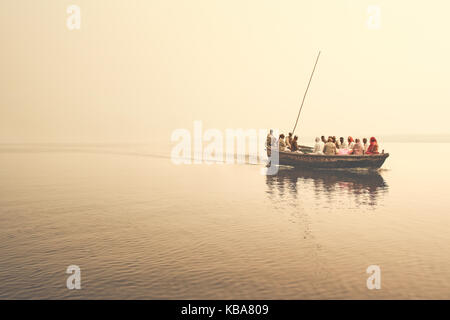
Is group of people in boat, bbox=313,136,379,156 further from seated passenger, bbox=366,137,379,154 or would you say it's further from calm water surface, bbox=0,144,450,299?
calm water surface, bbox=0,144,450,299

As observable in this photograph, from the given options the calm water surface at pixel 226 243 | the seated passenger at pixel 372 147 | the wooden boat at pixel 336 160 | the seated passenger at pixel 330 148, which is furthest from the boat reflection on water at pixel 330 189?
the seated passenger at pixel 330 148

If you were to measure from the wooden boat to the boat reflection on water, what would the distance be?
913 millimetres

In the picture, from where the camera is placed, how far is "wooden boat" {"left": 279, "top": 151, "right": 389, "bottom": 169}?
101 ft

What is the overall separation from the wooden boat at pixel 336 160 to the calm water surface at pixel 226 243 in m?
Result: 7.52

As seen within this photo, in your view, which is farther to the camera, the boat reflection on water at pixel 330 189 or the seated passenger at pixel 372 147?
the seated passenger at pixel 372 147

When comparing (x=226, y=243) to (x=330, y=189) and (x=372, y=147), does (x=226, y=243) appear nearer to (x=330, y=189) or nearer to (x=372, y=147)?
(x=330, y=189)

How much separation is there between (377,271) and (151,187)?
18.8 meters

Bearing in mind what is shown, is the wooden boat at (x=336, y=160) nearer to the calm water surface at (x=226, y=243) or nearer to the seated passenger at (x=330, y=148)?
the seated passenger at (x=330, y=148)

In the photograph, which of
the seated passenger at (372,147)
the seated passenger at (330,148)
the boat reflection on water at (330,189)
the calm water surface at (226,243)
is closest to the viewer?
the calm water surface at (226,243)

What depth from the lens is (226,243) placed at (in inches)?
460

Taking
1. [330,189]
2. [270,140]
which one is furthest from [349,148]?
[330,189]

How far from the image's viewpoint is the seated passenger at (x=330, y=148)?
3150cm

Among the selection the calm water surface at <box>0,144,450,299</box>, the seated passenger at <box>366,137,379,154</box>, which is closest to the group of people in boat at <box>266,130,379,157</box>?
the seated passenger at <box>366,137,379,154</box>
